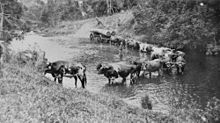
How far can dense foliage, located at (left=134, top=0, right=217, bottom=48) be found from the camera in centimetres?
3083

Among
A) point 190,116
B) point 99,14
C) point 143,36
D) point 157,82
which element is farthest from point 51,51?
point 99,14

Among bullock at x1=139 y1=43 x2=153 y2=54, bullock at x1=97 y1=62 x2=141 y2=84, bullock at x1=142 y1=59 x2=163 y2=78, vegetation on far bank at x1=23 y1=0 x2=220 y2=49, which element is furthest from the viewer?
bullock at x1=139 y1=43 x2=153 y2=54

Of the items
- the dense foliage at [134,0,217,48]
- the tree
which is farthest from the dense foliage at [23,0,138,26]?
the tree

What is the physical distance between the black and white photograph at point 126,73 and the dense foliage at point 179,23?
11 cm

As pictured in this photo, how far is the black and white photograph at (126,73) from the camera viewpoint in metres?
11.0

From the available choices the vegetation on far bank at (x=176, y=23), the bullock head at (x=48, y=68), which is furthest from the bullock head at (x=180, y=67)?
the bullock head at (x=48, y=68)

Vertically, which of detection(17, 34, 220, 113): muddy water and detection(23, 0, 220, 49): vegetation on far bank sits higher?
detection(23, 0, 220, 49): vegetation on far bank

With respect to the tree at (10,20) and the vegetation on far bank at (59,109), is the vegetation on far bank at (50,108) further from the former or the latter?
the tree at (10,20)

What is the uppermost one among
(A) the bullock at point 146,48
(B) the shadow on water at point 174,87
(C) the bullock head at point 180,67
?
(A) the bullock at point 146,48

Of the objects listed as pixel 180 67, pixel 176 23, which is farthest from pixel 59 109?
pixel 176 23

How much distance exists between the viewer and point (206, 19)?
31.7 metres

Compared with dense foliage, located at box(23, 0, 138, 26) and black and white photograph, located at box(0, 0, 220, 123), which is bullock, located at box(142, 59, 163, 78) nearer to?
black and white photograph, located at box(0, 0, 220, 123)

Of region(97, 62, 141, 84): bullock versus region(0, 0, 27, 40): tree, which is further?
region(97, 62, 141, 84): bullock

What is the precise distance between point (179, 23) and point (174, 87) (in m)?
15.7
